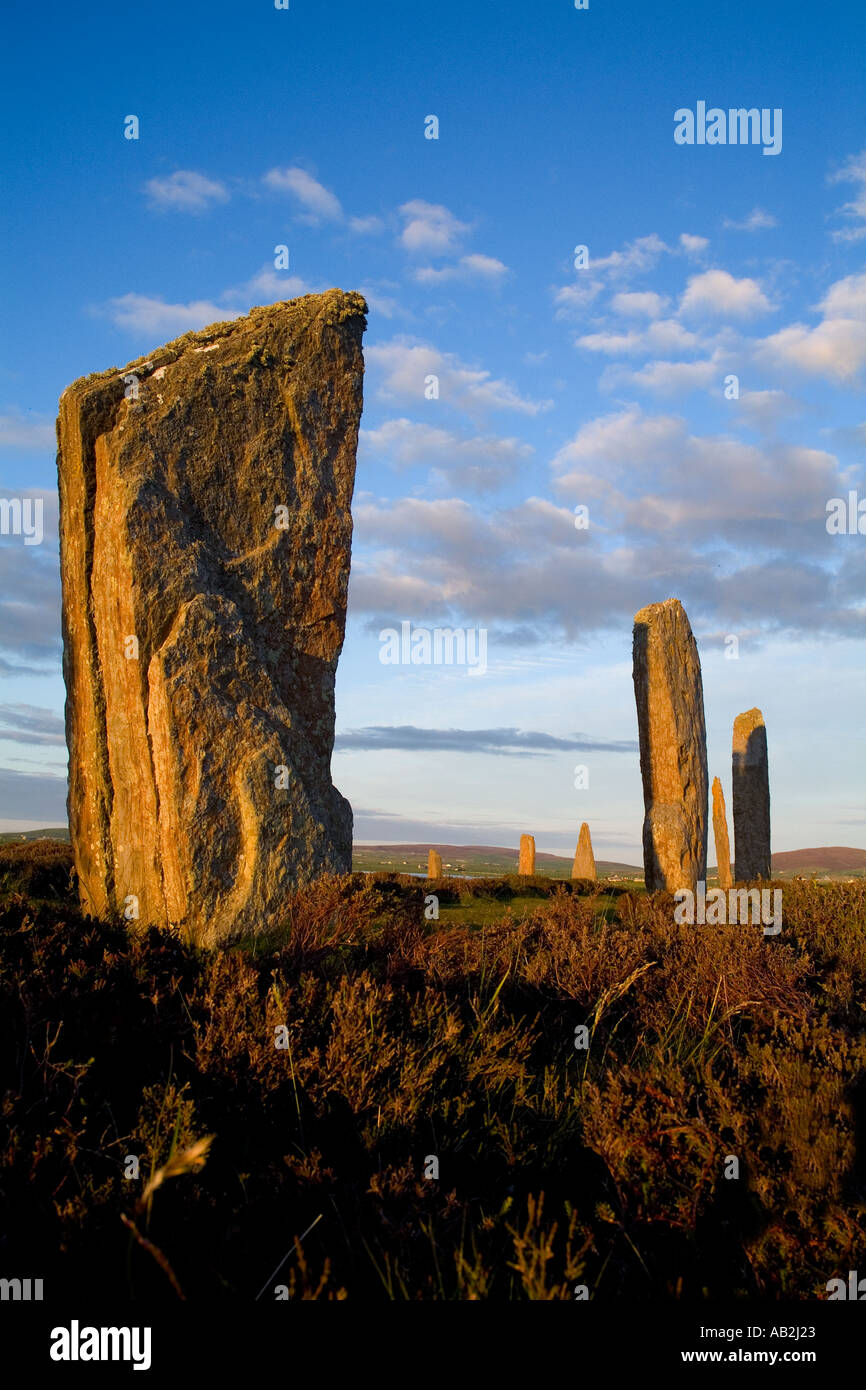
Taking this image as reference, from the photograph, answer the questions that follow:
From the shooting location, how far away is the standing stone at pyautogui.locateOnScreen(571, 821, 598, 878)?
2227 centimetres

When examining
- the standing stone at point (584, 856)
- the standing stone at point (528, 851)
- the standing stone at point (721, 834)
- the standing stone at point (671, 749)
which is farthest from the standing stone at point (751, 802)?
the standing stone at point (528, 851)

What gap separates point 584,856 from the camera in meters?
22.4

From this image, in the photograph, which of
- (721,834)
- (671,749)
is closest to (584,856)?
(721,834)

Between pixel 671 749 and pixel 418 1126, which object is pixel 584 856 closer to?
pixel 671 749

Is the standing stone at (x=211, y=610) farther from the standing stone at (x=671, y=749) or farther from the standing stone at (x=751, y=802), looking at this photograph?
the standing stone at (x=751, y=802)

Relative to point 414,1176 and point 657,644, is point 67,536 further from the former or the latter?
point 657,644

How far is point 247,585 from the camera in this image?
969cm

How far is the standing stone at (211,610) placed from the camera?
862 cm

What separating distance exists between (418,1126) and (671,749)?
13046 millimetres

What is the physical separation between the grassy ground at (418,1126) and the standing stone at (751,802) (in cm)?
1491

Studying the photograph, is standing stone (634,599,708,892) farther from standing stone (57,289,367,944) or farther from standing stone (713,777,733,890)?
standing stone (57,289,367,944)

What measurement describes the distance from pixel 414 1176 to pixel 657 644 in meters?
13.7

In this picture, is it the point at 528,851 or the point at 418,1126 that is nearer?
the point at 418,1126
